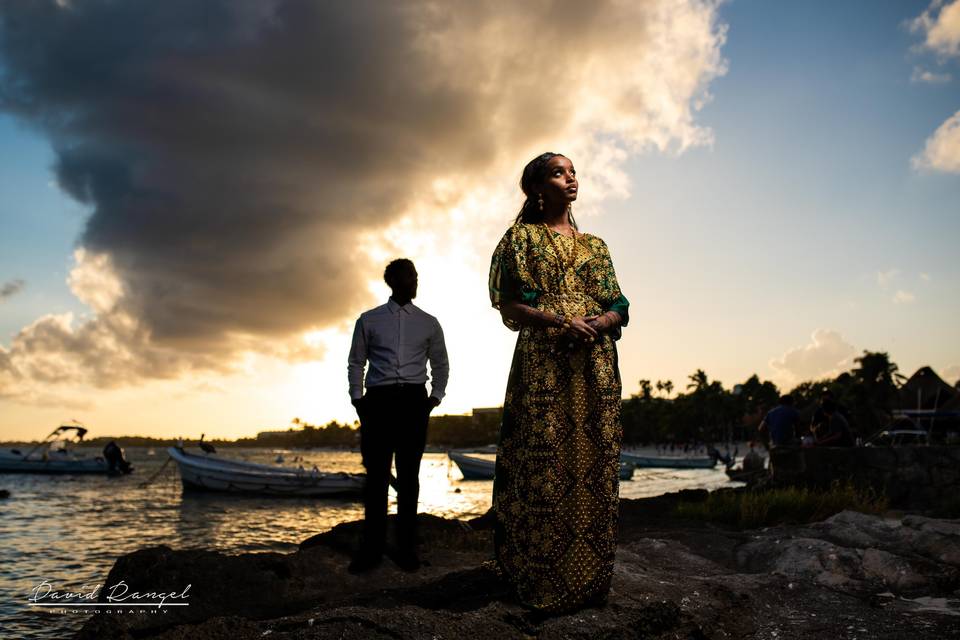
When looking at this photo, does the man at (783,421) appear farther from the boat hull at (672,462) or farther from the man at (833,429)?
the boat hull at (672,462)

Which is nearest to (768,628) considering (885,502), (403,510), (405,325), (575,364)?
(575,364)

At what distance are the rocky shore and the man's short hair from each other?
2.31 metres

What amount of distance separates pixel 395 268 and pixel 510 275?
→ 1.87m

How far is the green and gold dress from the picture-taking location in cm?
320

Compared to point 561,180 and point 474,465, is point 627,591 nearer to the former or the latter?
point 561,180

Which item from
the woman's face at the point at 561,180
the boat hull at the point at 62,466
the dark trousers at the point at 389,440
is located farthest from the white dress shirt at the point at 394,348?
the boat hull at the point at 62,466

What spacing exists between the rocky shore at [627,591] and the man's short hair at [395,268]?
2.31 meters

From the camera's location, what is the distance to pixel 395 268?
5.16 metres

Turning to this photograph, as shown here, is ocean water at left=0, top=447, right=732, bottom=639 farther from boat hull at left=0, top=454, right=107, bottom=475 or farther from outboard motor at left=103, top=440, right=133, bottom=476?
boat hull at left=0, top=454, right=107, bottom=475

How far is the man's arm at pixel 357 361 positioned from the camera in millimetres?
4812

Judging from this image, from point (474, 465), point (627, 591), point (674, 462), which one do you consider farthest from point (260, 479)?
point (674, 462)

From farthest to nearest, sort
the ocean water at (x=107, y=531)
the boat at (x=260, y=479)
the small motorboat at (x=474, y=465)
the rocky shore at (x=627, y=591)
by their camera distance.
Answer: the small motorboat at (x=474, y=465) < the boat at (x=260, y=479) < the ocean water at (x=107, y=531) < the rocky shore at (x=627, y=591)

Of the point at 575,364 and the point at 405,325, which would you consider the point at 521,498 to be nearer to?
the point at 575,364

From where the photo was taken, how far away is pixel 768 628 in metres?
3.53
